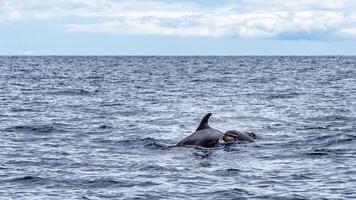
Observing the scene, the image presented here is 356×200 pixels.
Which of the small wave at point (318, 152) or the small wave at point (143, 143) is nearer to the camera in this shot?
the small wave at point (318, 152)

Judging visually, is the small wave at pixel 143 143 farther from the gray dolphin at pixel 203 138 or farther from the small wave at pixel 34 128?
the small wave at pixel 34 128

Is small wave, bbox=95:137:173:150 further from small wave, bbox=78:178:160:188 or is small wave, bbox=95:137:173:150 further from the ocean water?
small wave, bbox=78:178:160:188

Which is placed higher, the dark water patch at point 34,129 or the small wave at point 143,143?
the dark water patch at point 34,129

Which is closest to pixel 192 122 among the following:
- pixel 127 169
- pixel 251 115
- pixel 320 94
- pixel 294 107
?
pixel 251 115

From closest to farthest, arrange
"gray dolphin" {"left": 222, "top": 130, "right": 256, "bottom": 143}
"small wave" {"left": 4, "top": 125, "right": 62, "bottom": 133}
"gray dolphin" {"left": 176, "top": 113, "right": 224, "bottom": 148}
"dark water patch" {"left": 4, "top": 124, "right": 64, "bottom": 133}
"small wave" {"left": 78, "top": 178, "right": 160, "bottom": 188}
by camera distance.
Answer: "small wave" {"left": 78, "top": 178, "right": 160, "bottom": 188}
"gray dolphin" {"left": 176, "top": 113, "right": 224, "bottom": 148}
"gray dolphin" {"left": 222, "top": 130, "right": 256, "bottom": 143}
"dark water patch" {"left": 4, "top": 124, "right": 64, "bottom": 133}
"small wave" {"left": 4, "top": 125, "right": 62, "bottom": 133}

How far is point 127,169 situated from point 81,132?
33.1ft

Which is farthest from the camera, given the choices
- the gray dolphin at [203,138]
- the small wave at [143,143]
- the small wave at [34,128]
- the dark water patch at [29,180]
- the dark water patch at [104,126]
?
the dark water patch at [104,126]

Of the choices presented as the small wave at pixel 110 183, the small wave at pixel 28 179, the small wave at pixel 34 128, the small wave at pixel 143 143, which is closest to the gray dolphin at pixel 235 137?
the small wave at pixel 143 143

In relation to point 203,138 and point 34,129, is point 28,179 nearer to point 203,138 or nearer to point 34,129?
point 203,138

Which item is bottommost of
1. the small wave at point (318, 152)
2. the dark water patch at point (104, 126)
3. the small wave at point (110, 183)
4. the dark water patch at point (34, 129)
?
the dark water patch at point (104, 126)

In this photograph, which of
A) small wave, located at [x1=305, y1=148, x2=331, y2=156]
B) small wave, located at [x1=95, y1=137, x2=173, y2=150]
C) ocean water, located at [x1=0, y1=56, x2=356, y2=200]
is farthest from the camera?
small wave, located at [x1=95, y1=137, x2=173, y2=150]

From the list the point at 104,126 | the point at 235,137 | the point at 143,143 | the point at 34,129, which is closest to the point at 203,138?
the point at 235,137

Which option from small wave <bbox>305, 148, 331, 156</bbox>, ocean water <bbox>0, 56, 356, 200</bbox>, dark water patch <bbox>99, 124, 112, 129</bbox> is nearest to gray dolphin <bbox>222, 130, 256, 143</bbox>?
ocean water <bbox>0, 56, 356, 200</bbox>

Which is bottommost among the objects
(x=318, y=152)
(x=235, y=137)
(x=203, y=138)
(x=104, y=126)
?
(x=104, y=126)
